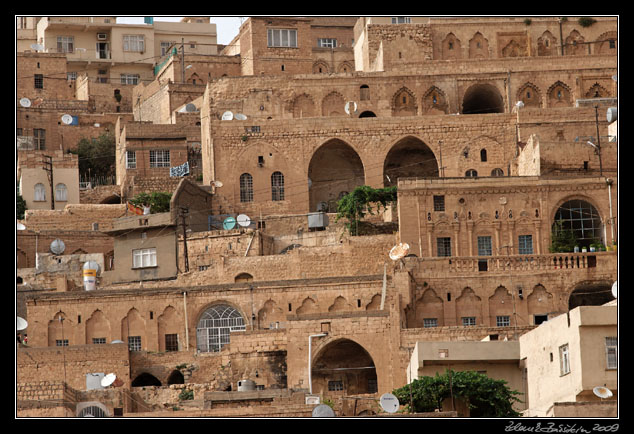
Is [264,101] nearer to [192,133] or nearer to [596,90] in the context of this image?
[192,133]

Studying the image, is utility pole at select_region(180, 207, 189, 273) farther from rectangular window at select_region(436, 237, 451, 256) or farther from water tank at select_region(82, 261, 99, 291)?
rectangular window at select_region(436, 237, 451, 256)

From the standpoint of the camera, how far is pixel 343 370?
49.2 meters

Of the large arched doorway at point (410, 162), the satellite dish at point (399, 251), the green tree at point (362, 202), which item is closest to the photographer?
A: the satellite dish at point (399, 251)

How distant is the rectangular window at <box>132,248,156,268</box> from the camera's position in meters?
59.3

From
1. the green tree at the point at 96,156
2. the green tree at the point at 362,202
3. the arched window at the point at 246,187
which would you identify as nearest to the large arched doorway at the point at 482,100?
the green tree at the point at 362,202

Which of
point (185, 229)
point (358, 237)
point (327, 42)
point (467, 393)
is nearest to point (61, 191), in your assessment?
point (185, 229)

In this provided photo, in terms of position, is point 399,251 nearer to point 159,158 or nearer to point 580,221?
point 580,221

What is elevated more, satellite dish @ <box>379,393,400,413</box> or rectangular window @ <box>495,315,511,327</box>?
rectangular window @ <box>495,315,511,327</box>

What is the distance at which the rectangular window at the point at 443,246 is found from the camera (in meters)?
55.6

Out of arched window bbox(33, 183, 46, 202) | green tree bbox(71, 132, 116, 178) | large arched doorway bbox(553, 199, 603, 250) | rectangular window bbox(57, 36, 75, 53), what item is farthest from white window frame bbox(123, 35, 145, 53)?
large arched doorway bbox(553, 199, 603, 250)

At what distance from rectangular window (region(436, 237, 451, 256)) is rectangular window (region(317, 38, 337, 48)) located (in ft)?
113

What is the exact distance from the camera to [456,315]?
5156 cm

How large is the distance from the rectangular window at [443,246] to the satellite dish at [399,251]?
104 inches

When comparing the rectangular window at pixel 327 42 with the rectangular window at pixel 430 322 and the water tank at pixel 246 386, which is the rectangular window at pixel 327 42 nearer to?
Answer: the rectangular window at pixel 430 322
